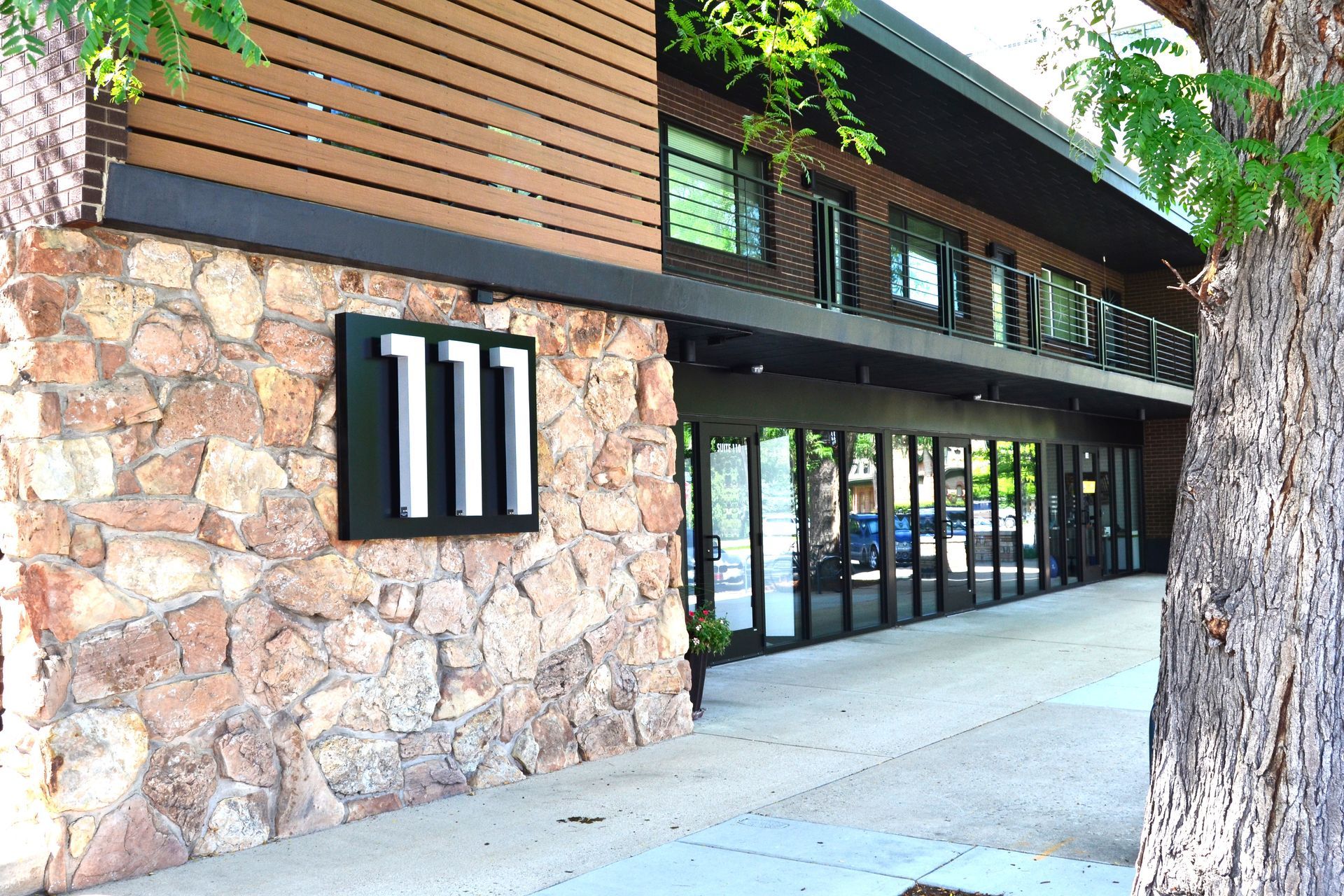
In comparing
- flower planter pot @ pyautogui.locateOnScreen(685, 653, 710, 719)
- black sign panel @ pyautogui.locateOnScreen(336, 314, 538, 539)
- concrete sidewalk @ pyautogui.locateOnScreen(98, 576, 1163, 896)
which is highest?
black sign panel @ pyautogui.locateOnScreen(336, 314, 538, 539)

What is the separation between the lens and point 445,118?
6703mm

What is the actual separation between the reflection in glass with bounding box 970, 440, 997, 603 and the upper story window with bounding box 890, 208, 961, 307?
2.32m

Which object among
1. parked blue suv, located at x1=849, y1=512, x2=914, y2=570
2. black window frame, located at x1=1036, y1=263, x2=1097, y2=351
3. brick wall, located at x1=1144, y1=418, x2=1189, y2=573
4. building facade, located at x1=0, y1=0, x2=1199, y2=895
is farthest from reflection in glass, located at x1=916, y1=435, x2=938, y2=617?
brick wall, located at x1=1144, y1=418, x2=1189, y2=573

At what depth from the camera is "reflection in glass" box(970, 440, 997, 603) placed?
15.9m

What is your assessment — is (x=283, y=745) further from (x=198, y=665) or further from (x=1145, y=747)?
(x=1145, y=747)

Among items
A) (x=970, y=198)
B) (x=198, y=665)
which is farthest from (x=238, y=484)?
(x=970, y=198)

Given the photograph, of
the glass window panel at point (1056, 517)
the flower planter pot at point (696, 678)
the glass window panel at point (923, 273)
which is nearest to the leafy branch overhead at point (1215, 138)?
the flower planter pot at point (696, 678)

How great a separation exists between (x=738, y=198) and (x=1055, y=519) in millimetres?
9263

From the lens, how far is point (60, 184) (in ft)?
16.6

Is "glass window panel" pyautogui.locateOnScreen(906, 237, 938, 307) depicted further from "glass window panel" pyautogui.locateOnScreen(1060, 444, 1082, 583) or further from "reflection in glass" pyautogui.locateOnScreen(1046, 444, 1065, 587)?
"glass window panel" pyautogui.locateOnScreen(1060, 444, 1082, 583)

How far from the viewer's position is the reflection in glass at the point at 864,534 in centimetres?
1335

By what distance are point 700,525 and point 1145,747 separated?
4.60m

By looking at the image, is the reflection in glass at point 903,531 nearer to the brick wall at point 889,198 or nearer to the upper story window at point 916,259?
the upper story window at point 916,259

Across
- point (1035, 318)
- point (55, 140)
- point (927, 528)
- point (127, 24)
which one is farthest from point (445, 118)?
point (1035, 318)
